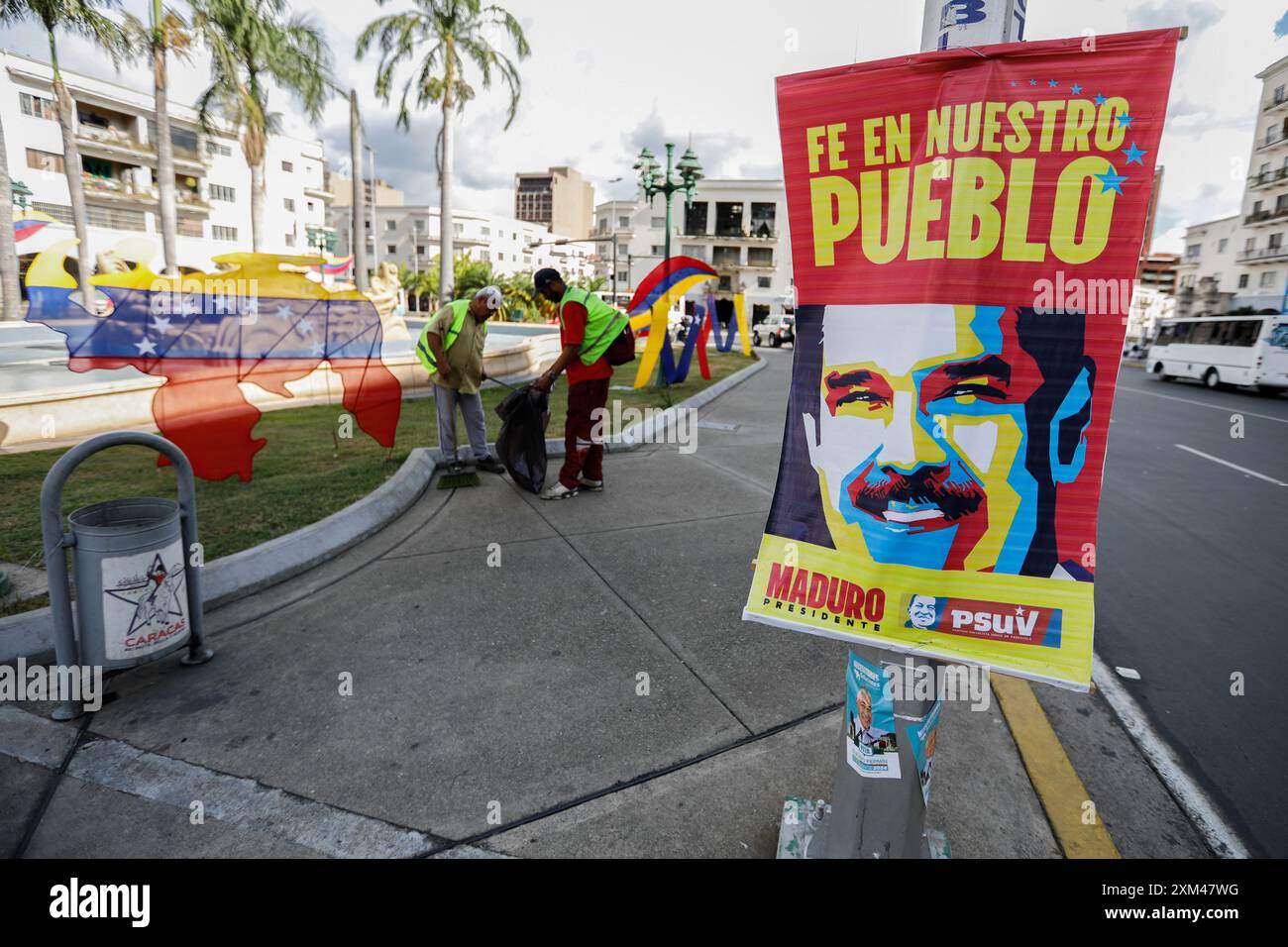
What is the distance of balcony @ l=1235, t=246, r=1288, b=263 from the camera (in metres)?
44.4

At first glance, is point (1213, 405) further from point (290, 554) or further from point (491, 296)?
point (290, 554)

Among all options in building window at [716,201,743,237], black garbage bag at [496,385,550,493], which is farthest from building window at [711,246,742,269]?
black garbage bag at [496,385,550,493]

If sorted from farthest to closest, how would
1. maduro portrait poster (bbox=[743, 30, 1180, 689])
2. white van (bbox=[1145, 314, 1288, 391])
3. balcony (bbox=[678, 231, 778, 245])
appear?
1. balcony (bbox=[678, 231, 778, 245])
2. white van (bbox=[1145, 314, 1288, 391])
3. maduro portrait poster (bbox=[743, 30, 1180, 689])

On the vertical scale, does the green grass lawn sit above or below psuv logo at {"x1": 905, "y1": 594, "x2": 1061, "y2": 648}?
below

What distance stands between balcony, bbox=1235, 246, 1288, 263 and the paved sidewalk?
Answer: 190ft

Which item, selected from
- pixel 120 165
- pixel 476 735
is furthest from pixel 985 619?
pixel 120 165

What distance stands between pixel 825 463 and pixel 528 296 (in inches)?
1343

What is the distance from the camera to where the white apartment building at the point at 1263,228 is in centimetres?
4366

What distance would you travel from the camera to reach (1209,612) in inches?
176

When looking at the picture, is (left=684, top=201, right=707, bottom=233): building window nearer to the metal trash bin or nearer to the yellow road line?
the yellow road line

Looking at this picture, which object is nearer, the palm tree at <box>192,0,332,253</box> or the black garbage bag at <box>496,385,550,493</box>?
the black garbage bag at <box>496,385,550,493</box>

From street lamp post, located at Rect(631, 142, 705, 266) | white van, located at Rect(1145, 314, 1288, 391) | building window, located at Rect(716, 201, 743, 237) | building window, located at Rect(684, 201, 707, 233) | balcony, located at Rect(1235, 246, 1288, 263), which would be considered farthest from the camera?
building window, located at Rect(684, 201, 707, 233)
